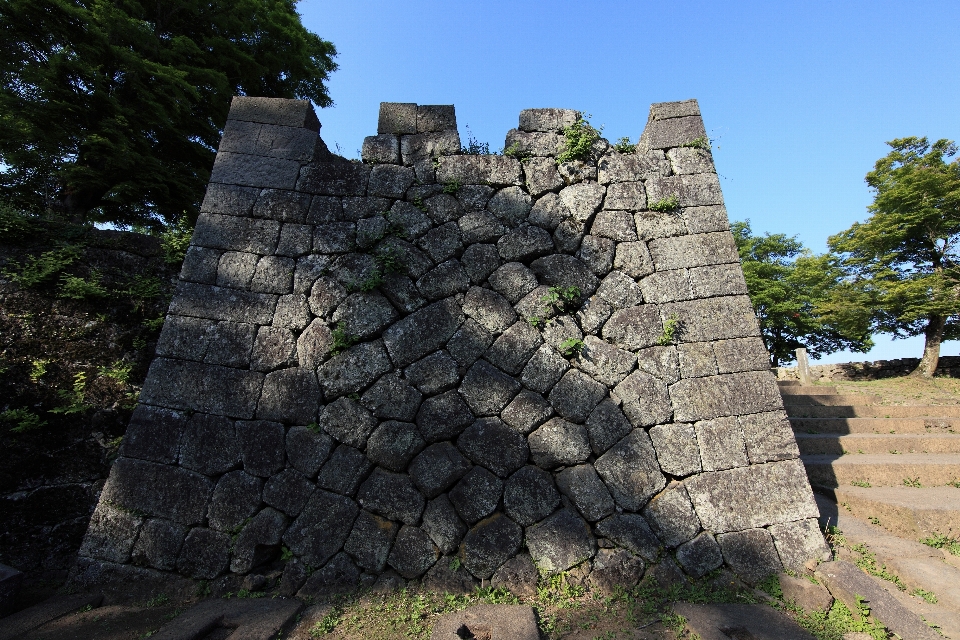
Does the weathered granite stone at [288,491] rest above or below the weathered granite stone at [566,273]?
below

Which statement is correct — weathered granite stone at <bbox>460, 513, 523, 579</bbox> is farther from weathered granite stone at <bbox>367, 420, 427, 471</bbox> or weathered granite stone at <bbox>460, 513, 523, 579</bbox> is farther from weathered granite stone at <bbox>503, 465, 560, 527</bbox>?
weathered granite stone at <bbox>367, 420, 427, 471</bbox>

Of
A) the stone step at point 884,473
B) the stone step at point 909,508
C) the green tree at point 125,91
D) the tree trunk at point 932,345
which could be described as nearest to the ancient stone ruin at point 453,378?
the stone step at point 909,508

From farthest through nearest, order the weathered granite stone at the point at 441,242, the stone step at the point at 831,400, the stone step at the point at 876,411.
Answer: the stone step at the point at 831,400 < the stone step at the point at 876,411 < the weathered granite stone at the point at 441,242

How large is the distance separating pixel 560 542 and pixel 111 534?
339 cm

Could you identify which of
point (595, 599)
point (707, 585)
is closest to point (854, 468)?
point (707, 585)

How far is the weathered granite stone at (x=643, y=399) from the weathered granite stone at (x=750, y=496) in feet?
1.74

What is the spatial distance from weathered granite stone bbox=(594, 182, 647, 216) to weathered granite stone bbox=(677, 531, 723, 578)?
8.21 feet

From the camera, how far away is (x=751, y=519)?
322 centimetres

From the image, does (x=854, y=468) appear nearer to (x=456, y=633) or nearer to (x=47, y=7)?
(x=456, y=633)

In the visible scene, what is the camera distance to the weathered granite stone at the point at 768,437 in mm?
3352

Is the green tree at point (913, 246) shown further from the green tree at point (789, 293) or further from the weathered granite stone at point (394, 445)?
the weathered granite stone at point (394, 445)

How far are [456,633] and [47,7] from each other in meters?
10.1

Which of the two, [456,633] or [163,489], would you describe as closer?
[456,633]

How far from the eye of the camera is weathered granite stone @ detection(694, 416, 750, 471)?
10.9 feet
